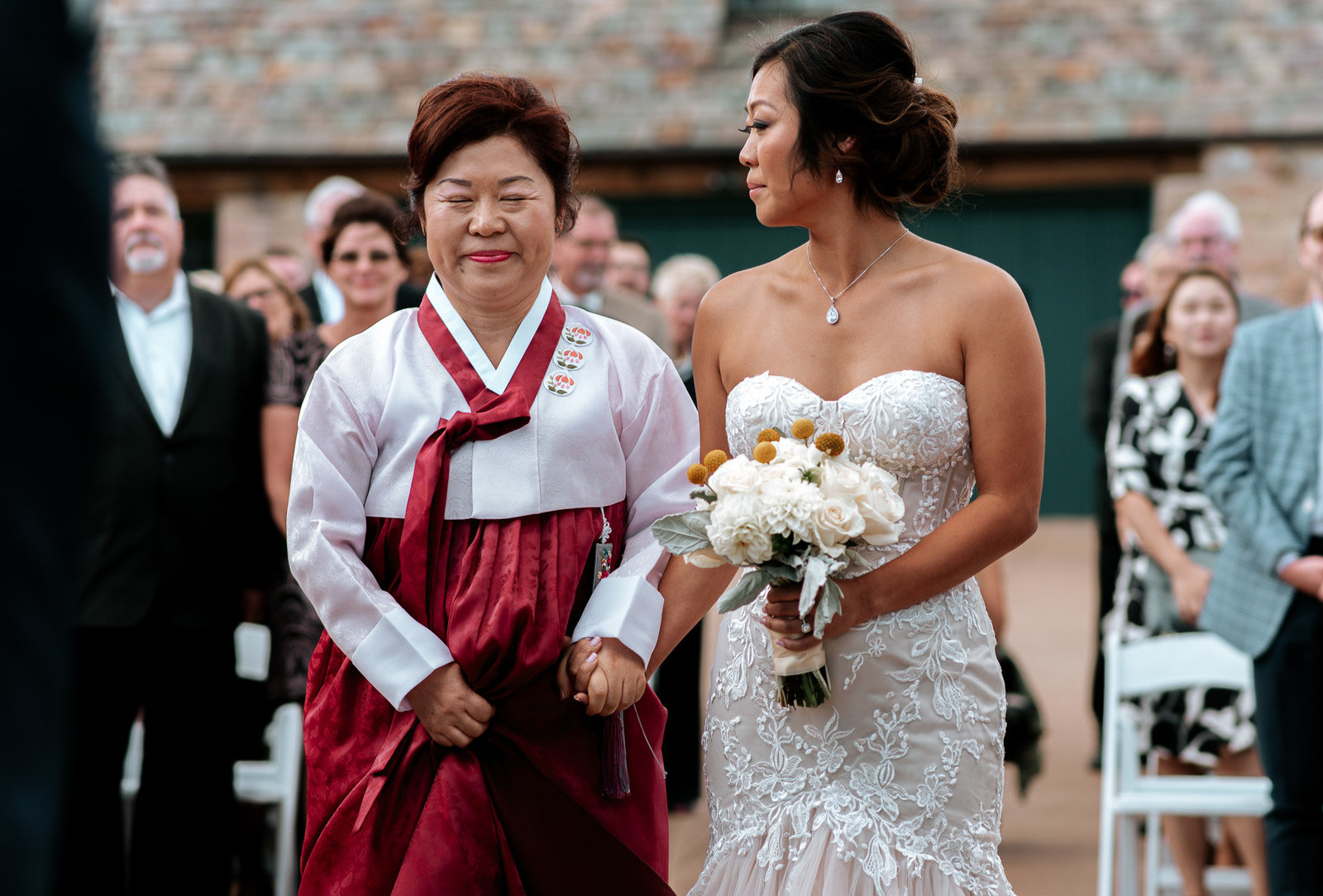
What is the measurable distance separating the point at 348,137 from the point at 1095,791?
12527mm

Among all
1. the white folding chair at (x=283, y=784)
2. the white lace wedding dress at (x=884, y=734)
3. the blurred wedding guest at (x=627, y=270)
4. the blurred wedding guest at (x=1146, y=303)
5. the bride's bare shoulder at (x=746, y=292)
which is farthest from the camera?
the blurred wedding guest at (x=627, y=270)

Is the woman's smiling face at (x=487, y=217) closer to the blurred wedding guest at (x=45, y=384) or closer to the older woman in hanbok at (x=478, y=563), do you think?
the older woman in hanbok at (x=478, y=563)

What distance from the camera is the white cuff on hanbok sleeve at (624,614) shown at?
2900 mm

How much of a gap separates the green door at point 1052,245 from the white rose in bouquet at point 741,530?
1456 centimetres

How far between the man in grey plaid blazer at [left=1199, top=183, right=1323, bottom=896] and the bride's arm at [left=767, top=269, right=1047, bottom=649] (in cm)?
200

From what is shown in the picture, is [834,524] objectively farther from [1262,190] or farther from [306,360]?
[1262,190]

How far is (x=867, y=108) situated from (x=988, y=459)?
732 millimetres

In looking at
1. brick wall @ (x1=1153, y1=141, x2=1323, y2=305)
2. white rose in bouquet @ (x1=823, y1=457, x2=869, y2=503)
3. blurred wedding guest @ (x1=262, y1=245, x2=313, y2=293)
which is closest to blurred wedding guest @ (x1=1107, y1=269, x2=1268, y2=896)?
white rose in bouquet @ (x1=823, y1=457, x2=869, y2=503)

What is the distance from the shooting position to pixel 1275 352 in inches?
187

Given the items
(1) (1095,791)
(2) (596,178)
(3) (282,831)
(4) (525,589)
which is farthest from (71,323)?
(2) (596,178)

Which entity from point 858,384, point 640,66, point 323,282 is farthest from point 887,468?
point 640,66

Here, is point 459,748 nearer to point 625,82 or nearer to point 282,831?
point 282,831

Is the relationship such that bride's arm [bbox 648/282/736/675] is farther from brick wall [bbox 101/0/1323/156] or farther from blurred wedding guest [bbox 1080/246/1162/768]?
brick wall [bbox 101/0/1323/156]

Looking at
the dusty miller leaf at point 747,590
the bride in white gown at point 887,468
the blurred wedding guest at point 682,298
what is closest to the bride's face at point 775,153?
the bride in white gown at point 887,468
